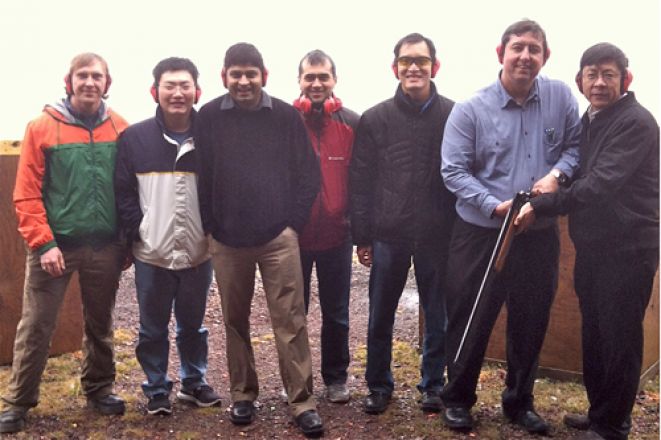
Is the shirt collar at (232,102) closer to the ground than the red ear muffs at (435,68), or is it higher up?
closer to the ground

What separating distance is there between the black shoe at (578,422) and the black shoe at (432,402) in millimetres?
986

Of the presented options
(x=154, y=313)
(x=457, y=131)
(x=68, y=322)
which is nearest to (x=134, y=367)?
(x=68, y=322)

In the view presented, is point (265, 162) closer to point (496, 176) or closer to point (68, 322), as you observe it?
point (496, 176)

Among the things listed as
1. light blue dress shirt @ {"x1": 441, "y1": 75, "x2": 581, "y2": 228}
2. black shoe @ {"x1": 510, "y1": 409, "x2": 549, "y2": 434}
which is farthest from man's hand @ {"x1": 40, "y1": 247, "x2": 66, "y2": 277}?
black shoe @ {"x1": 510, "y1": 409, "x2": 549, "y2": 434}

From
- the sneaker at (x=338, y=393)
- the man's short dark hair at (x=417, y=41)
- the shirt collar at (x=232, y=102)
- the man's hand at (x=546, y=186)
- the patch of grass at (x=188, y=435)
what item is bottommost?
the patch of grass at (x=188, y=435)

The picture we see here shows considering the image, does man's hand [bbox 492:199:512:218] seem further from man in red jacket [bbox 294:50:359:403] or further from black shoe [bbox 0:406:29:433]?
black shoe [bbox 0:406:29:433]

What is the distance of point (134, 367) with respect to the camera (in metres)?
6.97

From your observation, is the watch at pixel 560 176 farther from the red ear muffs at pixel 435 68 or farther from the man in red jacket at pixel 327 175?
the man in red jacket at pixel 327 175

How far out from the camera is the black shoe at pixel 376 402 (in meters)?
5.65

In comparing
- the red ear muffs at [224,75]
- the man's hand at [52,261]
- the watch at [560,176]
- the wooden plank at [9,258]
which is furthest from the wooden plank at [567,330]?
the wooden plank at [9,258]

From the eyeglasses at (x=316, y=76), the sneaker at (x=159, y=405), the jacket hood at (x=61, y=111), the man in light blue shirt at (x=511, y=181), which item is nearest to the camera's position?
the man in light blue shirt at (x=511, y=181)

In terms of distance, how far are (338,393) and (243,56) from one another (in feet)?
9.45

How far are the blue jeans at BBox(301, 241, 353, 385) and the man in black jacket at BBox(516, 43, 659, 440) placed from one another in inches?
63.0

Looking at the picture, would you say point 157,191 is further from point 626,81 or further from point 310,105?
point 626,81
